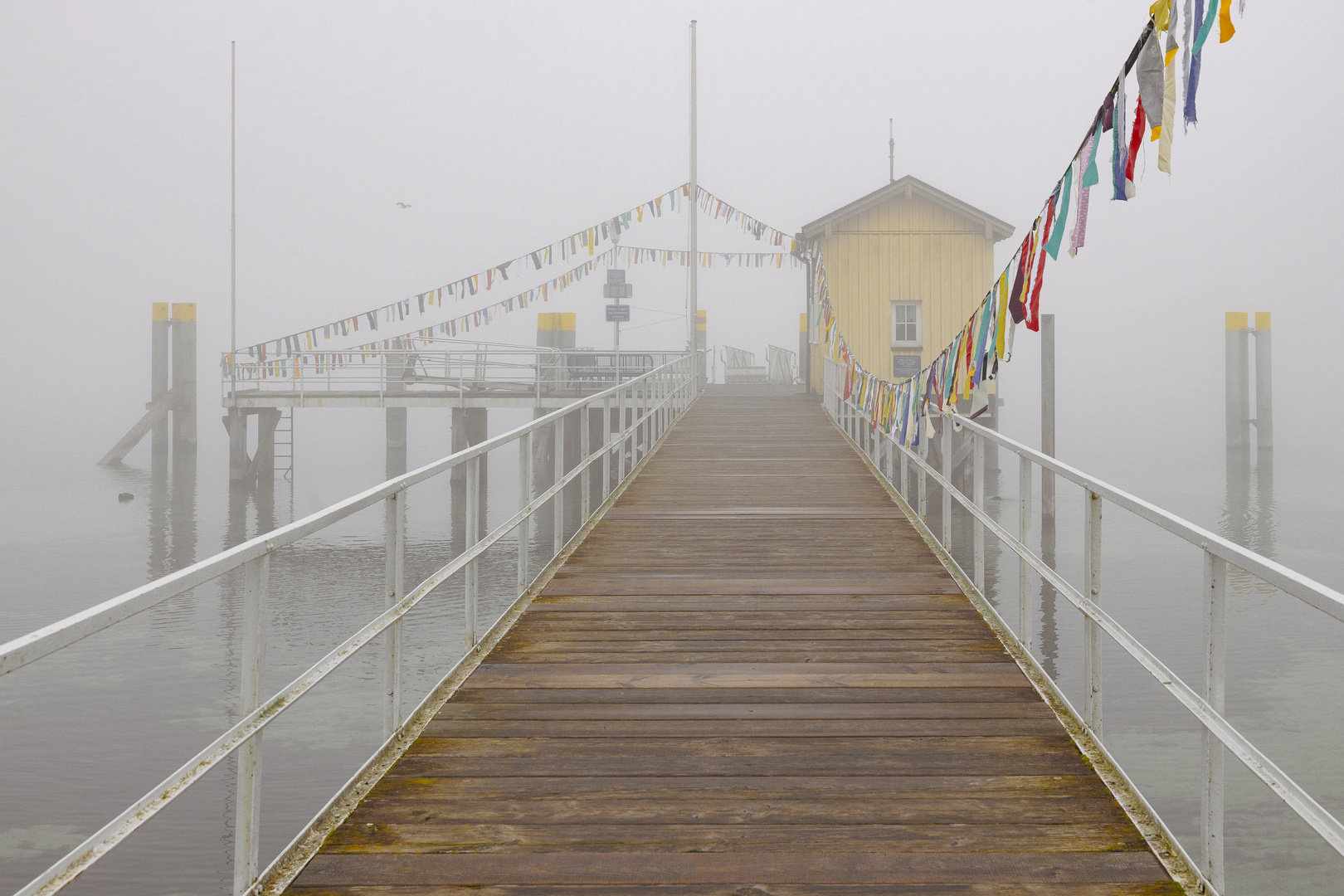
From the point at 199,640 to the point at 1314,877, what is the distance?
43.2 ft

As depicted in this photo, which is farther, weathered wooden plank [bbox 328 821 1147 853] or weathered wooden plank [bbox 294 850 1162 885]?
weathered wooden plank [bbox 328 821 1147 853]

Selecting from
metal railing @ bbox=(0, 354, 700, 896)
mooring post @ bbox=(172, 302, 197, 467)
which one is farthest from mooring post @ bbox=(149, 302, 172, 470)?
metal railing @ bbox=(0, 354, 700, 896)

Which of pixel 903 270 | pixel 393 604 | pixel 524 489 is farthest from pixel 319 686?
pixel 903 270

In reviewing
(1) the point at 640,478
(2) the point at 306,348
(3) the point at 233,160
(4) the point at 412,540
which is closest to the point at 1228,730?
(1) the point at 640,478

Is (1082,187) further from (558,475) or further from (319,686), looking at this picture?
(319,686)

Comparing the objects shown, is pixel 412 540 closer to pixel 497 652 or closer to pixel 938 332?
pixel 938 332

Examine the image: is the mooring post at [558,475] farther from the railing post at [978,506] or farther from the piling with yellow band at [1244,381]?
the piling with yellow band at [1244,381]

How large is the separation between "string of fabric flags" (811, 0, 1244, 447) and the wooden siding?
11.7 meters

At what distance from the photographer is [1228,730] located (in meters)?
2.90

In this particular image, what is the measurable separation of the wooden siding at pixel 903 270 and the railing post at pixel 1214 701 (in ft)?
65.1

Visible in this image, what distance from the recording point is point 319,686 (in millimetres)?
13133

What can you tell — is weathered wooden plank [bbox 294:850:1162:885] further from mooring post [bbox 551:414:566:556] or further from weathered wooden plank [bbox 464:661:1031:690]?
mooring post [bbox 551:414:566:556]

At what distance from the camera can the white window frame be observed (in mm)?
22609

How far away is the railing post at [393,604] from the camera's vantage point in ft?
13.5
